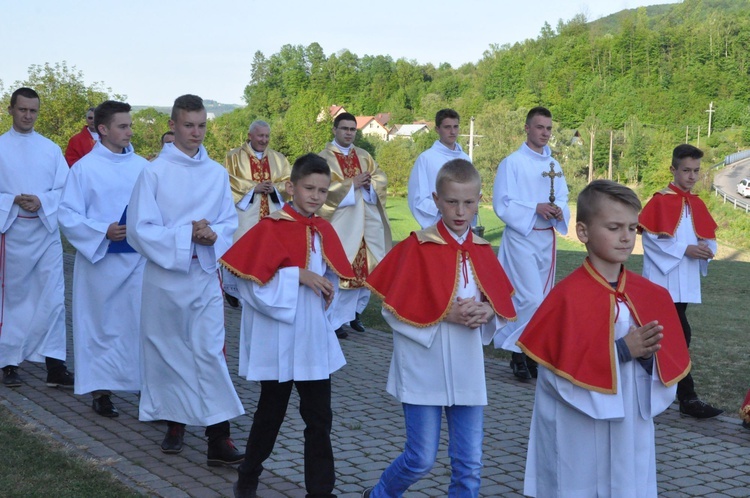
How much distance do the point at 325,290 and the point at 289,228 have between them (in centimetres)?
41

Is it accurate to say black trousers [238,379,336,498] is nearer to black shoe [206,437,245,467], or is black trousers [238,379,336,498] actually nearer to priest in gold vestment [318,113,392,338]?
black shoe [206,437,245,467]

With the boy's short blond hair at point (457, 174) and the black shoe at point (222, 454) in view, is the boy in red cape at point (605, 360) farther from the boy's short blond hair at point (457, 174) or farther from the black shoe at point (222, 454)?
the black shoe at point (222, 454)

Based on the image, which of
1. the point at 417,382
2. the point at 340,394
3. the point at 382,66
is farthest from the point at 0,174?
the point at 382,66

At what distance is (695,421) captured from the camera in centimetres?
707

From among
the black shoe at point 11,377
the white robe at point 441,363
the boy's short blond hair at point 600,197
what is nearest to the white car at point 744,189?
the black shoe at point 11,377

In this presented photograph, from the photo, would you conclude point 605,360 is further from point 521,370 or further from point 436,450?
point 521,370

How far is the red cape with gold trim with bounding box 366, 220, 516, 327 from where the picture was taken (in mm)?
4469

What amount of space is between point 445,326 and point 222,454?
2026 mm

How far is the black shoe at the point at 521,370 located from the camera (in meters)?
8.38

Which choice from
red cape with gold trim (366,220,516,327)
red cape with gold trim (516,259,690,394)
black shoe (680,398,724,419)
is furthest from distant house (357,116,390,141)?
red cape with gold trim (516,259,690,394)

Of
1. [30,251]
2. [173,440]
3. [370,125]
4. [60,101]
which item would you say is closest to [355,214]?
[30,251]

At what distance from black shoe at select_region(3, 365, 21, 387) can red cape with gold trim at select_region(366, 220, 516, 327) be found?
183 inches

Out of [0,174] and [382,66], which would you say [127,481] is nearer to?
[0,174]

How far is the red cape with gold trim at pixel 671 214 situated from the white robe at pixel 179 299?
11.2ft
